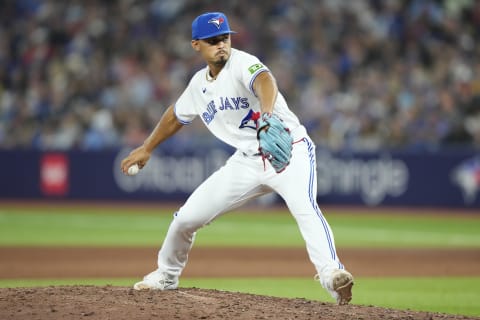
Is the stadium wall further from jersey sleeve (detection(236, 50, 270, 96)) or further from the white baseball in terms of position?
jersey sleeve (detection(236, 50, 270, 96))

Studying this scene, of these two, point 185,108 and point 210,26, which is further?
point 185,108

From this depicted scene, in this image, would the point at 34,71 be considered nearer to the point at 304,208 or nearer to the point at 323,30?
the point at 323,30

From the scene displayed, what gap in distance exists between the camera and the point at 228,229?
50.8 ft

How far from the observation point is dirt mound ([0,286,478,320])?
5.67 m

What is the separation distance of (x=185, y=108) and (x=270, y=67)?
11475mm

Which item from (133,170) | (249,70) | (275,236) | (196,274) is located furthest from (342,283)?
(275,236)

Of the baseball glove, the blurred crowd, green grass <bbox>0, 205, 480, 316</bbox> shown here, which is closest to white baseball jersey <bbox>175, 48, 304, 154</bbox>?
the baseball glove

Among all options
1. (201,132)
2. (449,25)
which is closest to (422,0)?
(449,25)

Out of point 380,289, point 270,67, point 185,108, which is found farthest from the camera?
point 270,67

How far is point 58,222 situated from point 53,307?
1052 centimetres

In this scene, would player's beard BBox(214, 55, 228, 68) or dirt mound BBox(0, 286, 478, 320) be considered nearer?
dirt mound BBox(0, 286, 478, 320)

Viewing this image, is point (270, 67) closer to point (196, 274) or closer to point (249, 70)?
point (196, 274)

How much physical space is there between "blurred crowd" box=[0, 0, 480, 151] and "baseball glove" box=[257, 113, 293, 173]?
435 inches

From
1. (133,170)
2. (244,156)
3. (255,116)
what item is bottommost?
(133,170)
